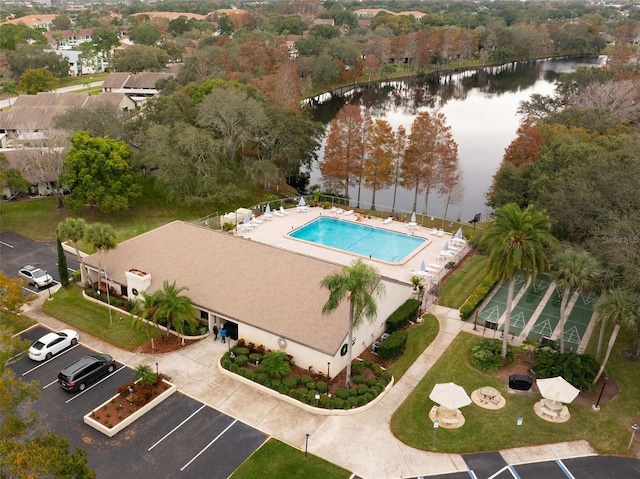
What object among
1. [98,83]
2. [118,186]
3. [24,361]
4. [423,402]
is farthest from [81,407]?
[98,83]

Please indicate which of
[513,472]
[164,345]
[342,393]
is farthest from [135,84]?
[513,472]

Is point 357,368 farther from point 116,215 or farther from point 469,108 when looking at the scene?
point 469,108

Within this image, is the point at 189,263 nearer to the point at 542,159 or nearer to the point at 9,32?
the point at 542,159

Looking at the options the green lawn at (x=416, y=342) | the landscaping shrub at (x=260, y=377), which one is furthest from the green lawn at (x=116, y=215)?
the green lawn at (x=416, y=342)

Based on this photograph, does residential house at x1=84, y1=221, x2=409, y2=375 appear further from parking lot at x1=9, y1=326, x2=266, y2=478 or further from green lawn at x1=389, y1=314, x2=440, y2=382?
parking lot at x1=9, y1=326, x2=266, y2=478

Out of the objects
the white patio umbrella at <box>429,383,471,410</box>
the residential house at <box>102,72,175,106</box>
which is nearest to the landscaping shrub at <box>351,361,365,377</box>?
the white patio umbrella at <box>429,383,471,410</box>

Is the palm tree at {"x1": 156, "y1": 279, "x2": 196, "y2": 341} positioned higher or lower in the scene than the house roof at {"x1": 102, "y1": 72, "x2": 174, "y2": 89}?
lower

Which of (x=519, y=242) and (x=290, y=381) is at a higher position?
(x=519, y=242)
